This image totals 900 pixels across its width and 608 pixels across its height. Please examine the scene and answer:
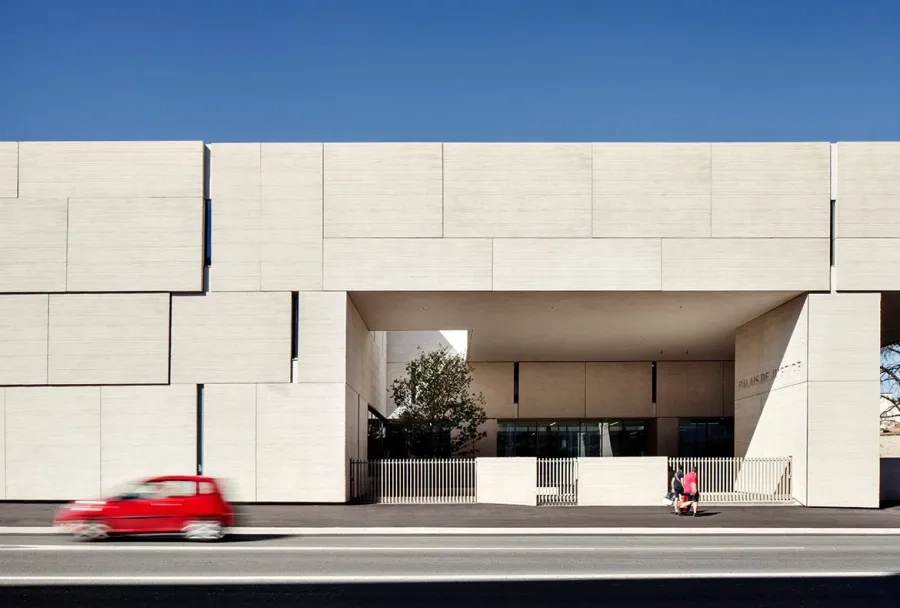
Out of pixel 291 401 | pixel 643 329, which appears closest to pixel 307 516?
pixel 291 401

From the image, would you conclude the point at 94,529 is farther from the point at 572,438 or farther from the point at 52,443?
the point at 572,438

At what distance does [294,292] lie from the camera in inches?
1202

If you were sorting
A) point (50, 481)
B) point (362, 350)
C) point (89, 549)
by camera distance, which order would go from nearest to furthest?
point (89, 549)
point (50, 481)
point (362, 350)

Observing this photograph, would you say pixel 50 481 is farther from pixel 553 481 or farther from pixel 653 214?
pixel 653 214

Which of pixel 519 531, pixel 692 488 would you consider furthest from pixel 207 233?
pixel 692 488

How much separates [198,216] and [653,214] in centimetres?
1384

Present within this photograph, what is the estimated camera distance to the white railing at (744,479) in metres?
31.3

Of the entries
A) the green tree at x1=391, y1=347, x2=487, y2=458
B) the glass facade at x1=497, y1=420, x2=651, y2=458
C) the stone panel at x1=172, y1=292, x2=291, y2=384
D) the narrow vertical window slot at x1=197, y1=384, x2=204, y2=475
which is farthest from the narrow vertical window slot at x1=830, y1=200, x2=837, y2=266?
the glass facade at x1=497, y1=420, x2=651, y2=458

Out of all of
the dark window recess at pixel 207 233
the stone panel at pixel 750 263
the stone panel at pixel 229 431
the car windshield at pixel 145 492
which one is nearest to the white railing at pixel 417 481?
the stone panel at pixel 229 431

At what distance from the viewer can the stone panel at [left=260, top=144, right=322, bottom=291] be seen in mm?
30344

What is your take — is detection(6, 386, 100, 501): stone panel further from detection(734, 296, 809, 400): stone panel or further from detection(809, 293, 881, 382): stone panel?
detection(809, 293, 881, 382): stone panel

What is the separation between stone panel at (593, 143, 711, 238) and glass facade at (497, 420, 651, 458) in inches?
988

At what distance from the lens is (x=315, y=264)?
30.4 metres

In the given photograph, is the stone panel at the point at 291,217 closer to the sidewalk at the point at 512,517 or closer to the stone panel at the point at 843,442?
the sidewalk at the point at 512,517
